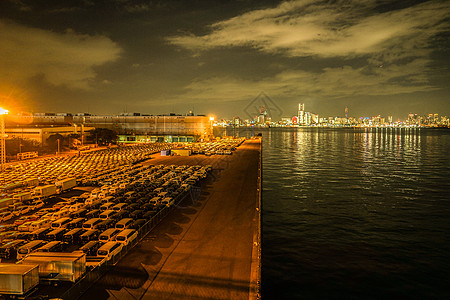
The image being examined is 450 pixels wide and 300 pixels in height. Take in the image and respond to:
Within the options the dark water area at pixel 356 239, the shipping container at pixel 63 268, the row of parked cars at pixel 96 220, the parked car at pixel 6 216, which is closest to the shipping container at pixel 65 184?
the row of parked cars at pixel 96 220

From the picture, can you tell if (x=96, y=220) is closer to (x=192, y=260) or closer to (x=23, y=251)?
(x=23, y=251)

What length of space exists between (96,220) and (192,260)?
7.56m

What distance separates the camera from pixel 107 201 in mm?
21828

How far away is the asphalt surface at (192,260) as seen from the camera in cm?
1030

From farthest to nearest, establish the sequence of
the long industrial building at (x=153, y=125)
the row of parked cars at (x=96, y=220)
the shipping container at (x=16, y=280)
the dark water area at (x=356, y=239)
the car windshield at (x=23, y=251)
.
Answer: the long industrial building at (x=153, y=125), the dark water area at (x=356, y=239), the row of parked cars at (x=96, y=220), the car windshield at (x=23, y=251), the shipping container at (x=16, y=280)

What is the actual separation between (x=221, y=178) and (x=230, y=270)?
20225mm

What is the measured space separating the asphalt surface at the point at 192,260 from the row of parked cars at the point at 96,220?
1.29 m

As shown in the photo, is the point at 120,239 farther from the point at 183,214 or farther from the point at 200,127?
the point at 200,127

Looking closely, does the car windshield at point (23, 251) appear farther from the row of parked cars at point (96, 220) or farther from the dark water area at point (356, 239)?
the dark water area at point (356, 239)

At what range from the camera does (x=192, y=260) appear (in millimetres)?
12539

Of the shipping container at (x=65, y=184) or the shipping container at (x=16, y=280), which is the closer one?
the shipping container at (x=16, y=280)

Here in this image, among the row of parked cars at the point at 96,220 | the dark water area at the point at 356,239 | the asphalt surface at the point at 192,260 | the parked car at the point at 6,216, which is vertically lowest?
the dark water area at the point at 356,239

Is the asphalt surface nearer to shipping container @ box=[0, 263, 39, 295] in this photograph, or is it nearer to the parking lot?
the parking lot

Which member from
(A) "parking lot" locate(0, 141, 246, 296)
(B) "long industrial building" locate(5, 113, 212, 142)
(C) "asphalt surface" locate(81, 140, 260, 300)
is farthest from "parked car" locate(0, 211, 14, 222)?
(B) "long industrial building" locate(5, 113, 212, 142)
